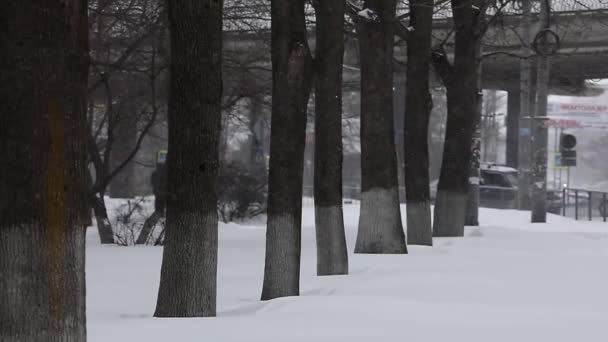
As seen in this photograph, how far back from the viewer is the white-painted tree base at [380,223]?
56.9 feet

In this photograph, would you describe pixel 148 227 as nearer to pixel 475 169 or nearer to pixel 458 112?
pixel 458 112

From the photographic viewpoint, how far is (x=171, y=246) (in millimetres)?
10531

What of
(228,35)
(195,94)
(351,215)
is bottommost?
(351,215)

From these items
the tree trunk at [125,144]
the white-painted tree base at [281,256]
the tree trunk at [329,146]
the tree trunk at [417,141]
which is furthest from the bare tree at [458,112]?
the white-painted tree base at [281,256]

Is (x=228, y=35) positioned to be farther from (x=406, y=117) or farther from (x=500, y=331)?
(x=500, y=331)

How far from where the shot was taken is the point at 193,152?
10305 mm

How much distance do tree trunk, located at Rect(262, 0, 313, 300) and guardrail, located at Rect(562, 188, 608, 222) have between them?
2452 cm

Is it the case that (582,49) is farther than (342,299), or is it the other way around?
(582,49)

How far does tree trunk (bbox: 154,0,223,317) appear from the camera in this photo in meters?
10.2

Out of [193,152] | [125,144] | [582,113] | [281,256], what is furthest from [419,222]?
[582,113]

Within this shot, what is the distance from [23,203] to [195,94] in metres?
3.77

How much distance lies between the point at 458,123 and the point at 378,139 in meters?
5.73

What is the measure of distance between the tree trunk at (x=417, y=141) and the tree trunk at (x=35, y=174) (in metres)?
13.7

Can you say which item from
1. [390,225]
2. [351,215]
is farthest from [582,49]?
[390,225]
